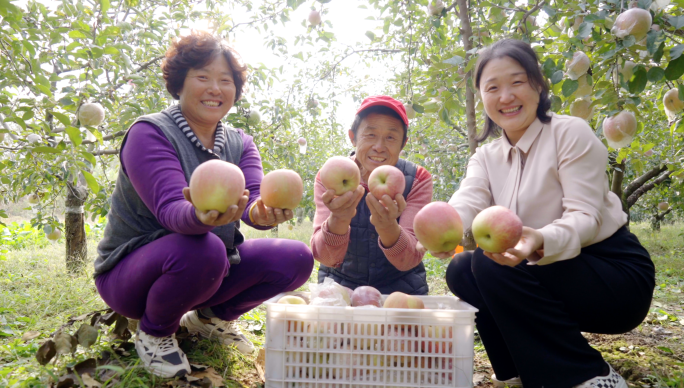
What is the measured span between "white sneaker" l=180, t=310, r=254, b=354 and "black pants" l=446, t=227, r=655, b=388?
111 cm

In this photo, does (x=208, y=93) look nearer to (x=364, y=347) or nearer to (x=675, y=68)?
(x=364, y=347)

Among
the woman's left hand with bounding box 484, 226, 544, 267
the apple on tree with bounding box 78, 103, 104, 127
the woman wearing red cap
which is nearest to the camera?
the woman's left hand with bounding box 484, 226, 544, 267

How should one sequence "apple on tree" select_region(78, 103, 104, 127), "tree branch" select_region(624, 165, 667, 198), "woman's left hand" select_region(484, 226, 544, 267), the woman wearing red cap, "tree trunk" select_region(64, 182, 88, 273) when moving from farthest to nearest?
1. "tree branch" select_region(624, 165, 667, 198)
2. "tree trunk" select_region(64, 182, 88, 273)
3. "apple on tree" select_region(78, 103, 104, 127)
4. the woman wearing red cap
5. "woman's left hand" select_region(484, 226, 544, 267)

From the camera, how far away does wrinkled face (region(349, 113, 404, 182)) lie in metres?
2.04

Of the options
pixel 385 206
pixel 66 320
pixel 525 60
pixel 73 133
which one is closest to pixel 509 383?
pixel 385 206

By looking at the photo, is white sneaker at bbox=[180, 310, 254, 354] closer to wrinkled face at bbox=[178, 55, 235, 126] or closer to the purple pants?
the purple pants

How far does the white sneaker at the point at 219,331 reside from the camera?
199 cm

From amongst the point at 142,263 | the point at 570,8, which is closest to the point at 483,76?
the point at 570,8

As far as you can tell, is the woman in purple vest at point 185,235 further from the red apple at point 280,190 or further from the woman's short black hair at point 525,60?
the woman's short black hair at point 525,60

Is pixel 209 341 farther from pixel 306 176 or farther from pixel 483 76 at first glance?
pixel 306 176

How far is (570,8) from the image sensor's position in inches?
72.1

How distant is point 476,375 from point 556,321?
598 mm

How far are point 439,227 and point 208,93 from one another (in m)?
1.13

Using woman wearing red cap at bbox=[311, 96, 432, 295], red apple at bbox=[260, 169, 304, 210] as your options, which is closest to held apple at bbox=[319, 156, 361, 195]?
red apple at bbox=[260, 169, 304, 210]
